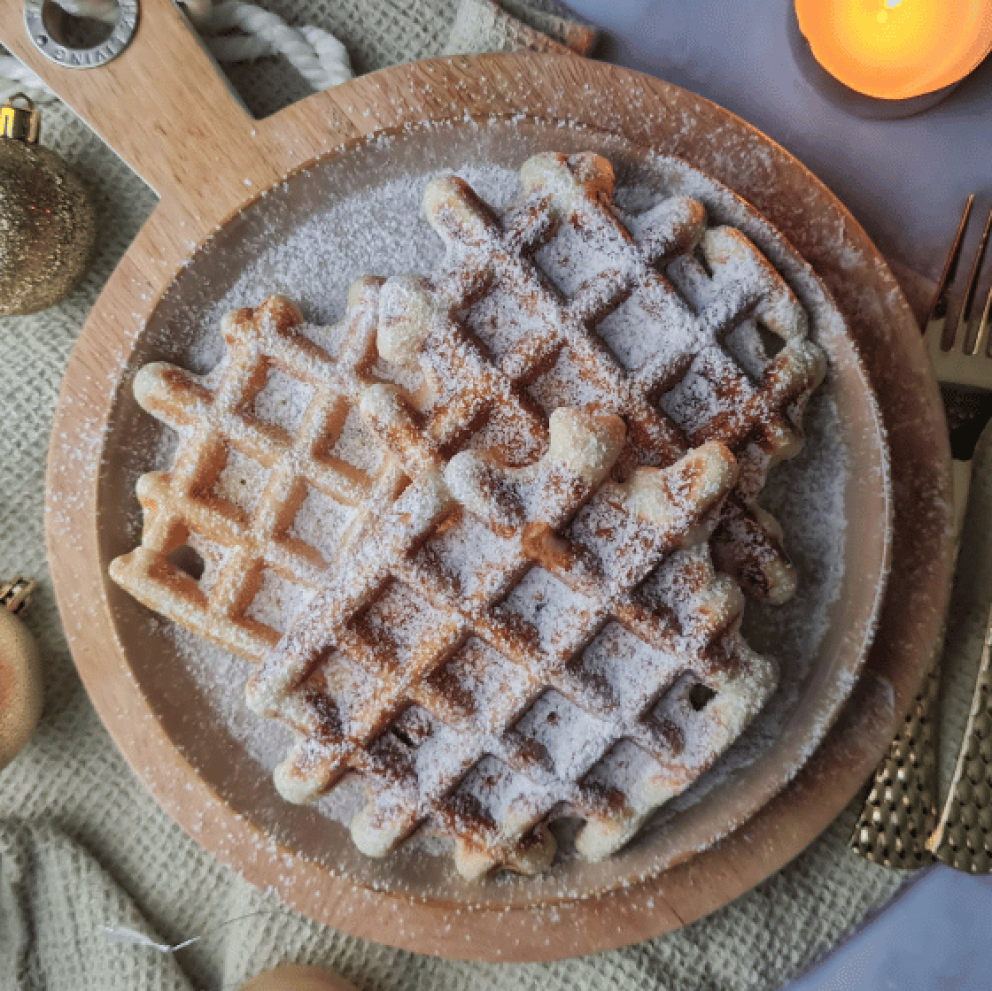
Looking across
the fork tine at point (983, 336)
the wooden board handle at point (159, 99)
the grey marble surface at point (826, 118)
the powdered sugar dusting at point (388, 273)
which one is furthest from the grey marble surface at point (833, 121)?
the wooden board handle at point (159, 99)

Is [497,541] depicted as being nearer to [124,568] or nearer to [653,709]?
[653,709]

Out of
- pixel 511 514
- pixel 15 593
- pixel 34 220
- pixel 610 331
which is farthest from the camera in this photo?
pixel 15 593

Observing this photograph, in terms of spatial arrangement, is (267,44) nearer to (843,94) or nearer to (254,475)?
(254,475)

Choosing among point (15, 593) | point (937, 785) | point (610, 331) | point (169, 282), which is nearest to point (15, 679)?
point (15, 593)

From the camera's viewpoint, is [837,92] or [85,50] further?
[837,92]

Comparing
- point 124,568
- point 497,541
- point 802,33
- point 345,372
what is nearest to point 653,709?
point 497,541

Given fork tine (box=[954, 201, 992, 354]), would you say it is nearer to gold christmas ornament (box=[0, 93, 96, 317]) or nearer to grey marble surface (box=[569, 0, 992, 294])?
grey marble surface (box=[569, 0, 992, 294])
